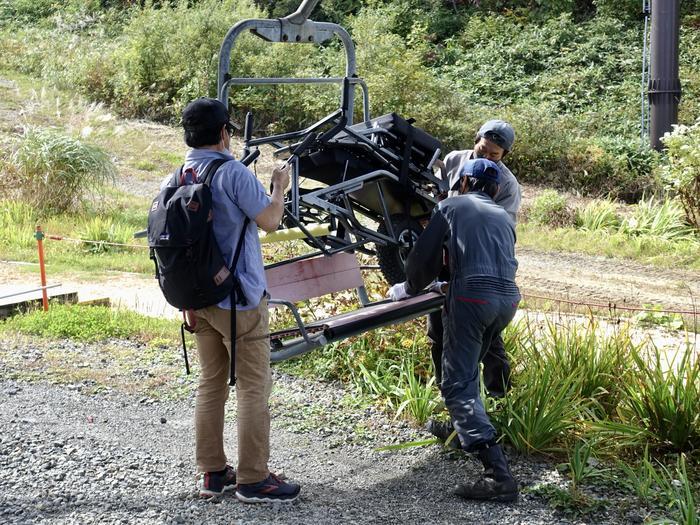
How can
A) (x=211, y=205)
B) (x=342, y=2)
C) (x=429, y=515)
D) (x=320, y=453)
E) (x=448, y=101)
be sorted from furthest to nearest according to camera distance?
(x=342, y=2)
(x=448, y=101)
(x=320, y=453)
(x=429, y=515)
(x=211, y=205)

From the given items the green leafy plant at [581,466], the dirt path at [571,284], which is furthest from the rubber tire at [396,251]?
the dirt path at [571,284]

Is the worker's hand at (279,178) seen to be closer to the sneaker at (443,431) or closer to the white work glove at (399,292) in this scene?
the white work glove at (399,292)

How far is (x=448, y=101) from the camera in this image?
62.9 feet

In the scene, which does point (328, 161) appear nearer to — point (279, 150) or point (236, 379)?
point (279, 150)

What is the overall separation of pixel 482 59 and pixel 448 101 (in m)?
→ 4.95

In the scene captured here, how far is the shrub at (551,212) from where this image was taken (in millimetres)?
14383

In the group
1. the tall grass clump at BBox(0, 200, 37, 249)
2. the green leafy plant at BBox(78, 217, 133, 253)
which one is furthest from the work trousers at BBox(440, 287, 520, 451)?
the tall grass clump at BBox(0, 200, 37, 249)

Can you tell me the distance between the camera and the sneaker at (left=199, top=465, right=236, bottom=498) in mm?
4883

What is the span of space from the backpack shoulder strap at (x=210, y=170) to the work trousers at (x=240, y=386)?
587 mm

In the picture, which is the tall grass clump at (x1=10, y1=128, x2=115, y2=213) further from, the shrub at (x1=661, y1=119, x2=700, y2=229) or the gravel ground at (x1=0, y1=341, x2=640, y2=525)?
the shrub at (x1=661, y1=119, x2=700, y2=229)

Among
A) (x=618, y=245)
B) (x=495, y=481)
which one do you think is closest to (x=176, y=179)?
(x=495, y=481)

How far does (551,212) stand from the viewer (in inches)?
572

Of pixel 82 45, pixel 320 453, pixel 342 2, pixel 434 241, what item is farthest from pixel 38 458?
pixel 342 2

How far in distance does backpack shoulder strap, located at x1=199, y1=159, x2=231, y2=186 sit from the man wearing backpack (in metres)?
0.02
